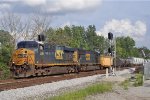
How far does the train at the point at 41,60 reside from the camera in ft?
97.6

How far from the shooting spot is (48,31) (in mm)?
66688

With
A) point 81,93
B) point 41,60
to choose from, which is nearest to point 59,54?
point 41,60

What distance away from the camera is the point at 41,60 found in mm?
31703

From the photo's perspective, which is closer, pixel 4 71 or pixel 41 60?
pixel 41 60

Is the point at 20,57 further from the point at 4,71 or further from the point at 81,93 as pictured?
the point at 81,93

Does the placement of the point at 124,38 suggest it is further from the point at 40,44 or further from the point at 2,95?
the point at 2,95

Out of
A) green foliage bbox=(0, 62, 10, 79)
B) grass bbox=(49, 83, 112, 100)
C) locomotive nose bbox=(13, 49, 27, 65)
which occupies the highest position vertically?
locomotive nose bbox=(13, 49, 27, 65)

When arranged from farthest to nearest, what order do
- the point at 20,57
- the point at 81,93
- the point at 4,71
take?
the point at 4,71, the point at 20,57, the point at 81,93

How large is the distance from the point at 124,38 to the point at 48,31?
4244 inches

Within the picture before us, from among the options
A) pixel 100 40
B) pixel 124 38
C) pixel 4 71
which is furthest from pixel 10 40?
pixel 124 38

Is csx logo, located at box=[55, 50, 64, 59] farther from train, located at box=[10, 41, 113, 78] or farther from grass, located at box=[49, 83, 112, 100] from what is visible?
grass, located at box=[49, 83, 112, 100]

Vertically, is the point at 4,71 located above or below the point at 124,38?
below

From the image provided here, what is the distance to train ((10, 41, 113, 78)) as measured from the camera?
29734 millimetres

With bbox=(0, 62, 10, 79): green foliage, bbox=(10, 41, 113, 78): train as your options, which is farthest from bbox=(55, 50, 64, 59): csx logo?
bbox=(0, 62, 10, 79): green foliage
